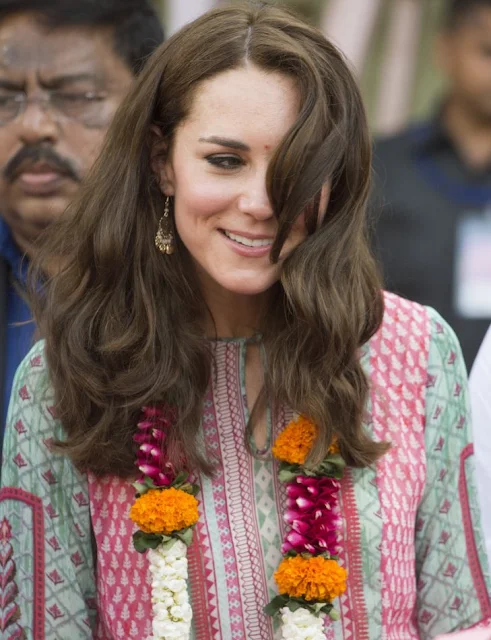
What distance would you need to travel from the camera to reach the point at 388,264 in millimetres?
4461

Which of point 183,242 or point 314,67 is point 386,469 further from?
point 314,67

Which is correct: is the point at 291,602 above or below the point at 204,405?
below

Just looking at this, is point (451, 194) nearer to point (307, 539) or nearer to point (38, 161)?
point (38, 161)

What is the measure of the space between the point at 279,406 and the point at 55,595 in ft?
2.08

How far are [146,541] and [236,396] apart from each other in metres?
0.38

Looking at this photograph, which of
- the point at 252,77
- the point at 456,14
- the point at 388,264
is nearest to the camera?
the point at 252,77

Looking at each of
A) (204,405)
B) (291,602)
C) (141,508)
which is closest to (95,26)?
(204,405)

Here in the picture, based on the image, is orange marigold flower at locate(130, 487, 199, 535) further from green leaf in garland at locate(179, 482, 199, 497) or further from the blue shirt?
the blue shirt

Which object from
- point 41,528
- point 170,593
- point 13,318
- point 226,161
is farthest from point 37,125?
point 170,593

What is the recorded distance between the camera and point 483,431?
292cm

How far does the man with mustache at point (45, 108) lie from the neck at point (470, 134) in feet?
5.37

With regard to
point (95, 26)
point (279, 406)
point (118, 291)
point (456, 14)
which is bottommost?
point (279, 406)

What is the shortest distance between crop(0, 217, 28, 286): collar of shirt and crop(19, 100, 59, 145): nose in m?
0.26

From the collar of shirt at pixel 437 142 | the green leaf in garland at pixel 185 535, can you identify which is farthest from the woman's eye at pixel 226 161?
the collar of shirt at pixel 437 142
